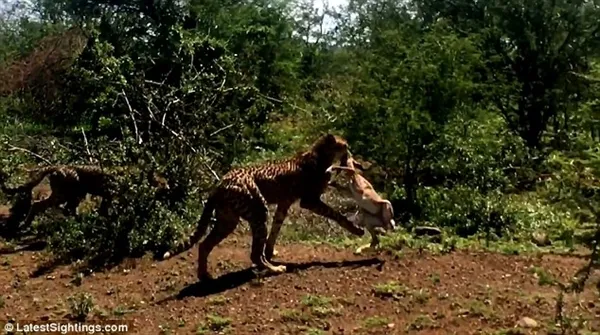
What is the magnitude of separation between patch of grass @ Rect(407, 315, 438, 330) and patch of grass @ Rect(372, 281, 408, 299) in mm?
574

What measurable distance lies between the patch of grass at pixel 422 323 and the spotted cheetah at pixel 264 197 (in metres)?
1.95

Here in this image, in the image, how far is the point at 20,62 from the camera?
23.0m

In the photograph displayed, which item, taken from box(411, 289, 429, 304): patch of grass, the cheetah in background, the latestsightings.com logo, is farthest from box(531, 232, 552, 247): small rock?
the latestsightings.com logo

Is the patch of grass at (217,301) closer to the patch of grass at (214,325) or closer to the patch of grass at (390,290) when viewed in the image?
the patch of grass at (214,325)

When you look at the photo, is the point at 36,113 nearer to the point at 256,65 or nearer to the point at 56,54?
the point at 56,54

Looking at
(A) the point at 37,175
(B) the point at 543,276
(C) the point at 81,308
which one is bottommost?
(C) the point at 81,308

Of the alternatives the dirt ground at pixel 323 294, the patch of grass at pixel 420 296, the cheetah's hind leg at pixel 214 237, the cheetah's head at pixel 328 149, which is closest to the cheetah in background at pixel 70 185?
the dirt ground at pixel 323 294

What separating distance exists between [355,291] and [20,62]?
16726mm

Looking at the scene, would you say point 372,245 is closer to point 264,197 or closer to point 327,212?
point 327,212

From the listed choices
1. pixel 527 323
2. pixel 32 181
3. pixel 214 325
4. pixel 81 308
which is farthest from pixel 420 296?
pixel 32 181

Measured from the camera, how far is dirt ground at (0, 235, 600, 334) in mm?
7875

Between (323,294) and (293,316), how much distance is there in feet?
2.01

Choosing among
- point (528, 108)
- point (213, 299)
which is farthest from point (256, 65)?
point (213, 299)

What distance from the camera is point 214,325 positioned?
26.4 ft
